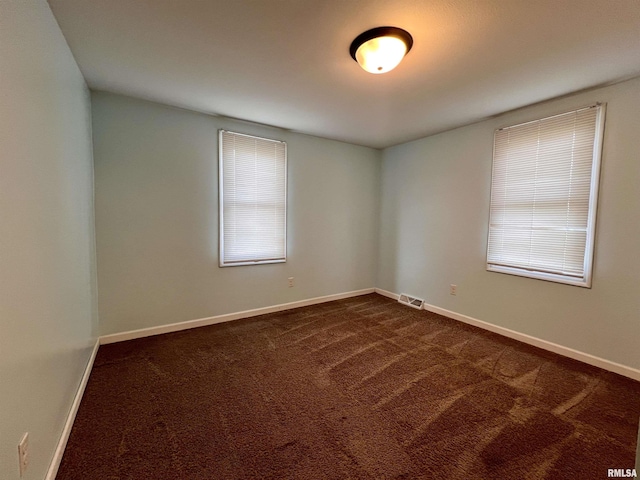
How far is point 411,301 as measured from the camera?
4156 millimetres

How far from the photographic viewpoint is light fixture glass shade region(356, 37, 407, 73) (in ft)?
5.76

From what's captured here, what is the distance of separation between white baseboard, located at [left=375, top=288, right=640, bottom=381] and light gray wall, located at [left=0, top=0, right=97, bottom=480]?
3.89m

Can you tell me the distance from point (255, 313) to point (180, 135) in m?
2.37

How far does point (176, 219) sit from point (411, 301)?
345cm

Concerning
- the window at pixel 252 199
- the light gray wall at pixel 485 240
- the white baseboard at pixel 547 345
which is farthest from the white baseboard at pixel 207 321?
the white baseboard at pixel 547 345

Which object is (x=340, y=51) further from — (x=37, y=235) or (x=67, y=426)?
(x=67, y=426)

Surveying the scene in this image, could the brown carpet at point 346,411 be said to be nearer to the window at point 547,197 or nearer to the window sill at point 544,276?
the window sill at point 544,276

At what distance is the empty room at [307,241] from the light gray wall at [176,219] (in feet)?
0.08

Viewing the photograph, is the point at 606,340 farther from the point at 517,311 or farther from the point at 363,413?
the point at 363,413

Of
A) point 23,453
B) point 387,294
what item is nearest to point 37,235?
point 23,453

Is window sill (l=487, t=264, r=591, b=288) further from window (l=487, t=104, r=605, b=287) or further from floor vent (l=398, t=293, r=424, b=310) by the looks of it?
floor vent (l=398, t=293, r=424, b=310)

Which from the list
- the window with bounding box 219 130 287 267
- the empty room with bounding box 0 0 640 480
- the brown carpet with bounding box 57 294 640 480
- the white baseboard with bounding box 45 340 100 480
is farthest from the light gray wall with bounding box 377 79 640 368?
the white baseboard with bounding box 45 340 100 480

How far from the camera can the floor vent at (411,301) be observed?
404 cm

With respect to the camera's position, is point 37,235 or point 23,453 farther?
point 37,235
